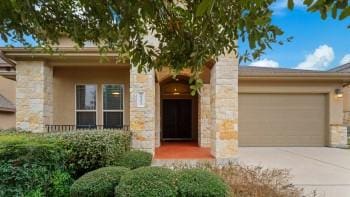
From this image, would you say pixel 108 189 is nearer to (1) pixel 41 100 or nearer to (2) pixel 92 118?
(1) pixel 41 100

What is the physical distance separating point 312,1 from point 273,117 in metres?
14.4

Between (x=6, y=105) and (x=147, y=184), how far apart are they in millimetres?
14550

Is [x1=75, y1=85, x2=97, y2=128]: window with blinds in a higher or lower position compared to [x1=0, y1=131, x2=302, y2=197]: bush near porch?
higher

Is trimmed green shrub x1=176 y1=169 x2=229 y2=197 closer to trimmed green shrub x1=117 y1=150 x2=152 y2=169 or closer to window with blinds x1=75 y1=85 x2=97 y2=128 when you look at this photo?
trimmed green shrub x1=117 y1=150 x2=152 y2=169

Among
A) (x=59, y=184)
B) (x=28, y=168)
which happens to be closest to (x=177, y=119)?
(x=59, y=184)

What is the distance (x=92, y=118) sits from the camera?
39.7 ft

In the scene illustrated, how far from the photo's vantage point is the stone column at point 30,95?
10.3 meters

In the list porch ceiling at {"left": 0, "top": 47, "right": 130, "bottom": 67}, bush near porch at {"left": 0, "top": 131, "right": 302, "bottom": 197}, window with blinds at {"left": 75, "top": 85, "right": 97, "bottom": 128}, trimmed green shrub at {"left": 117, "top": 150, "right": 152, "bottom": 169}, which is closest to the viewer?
bush near porch at {"left": 0, "top": 131, "right": 302, "bottom": 197}

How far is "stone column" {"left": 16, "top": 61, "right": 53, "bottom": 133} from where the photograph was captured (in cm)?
1026

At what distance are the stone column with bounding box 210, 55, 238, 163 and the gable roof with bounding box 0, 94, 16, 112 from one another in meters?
11.8

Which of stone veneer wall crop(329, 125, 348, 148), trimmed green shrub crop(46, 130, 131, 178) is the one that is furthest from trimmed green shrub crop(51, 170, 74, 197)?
stone veneer wall crop(329, 125, 348, 148)

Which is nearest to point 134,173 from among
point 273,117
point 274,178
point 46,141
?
point 46,141

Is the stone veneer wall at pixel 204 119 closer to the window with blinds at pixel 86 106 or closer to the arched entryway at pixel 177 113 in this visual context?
the arched entryway at pixel 177 113

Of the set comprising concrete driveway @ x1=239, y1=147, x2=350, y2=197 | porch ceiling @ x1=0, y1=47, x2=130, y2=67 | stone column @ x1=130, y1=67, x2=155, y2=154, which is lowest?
concrete driveway @ x1=239, y1=147, x2=350, y2=197
